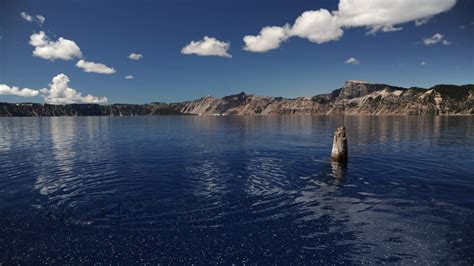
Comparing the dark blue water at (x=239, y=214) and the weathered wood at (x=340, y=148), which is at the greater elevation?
the weathered wood at (x=340, y=148)

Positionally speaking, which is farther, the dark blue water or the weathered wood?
the weathered wood

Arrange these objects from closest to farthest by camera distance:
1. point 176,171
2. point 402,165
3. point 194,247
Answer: point 194,247 < point 176,171 < point 402,165

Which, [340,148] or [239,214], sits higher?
[340,148]

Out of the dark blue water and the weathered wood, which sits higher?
the weathered wood

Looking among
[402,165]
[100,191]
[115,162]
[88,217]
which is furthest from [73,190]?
[402,165]

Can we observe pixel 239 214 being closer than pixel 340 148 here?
Yes

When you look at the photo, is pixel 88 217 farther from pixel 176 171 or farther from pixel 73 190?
pixel 176 171

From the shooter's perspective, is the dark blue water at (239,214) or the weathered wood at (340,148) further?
the weathered wood at (340,148)

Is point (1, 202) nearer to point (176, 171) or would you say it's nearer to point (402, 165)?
point (176, 171)

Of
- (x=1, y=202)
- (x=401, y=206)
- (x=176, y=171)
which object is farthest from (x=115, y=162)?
(x=401, y=206)

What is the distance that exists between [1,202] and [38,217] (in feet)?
21.5

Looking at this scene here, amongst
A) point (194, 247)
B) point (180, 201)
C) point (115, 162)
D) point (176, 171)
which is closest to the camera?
point (194, 247)

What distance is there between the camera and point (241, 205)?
74.1ft

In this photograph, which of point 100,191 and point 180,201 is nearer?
point 180,201
